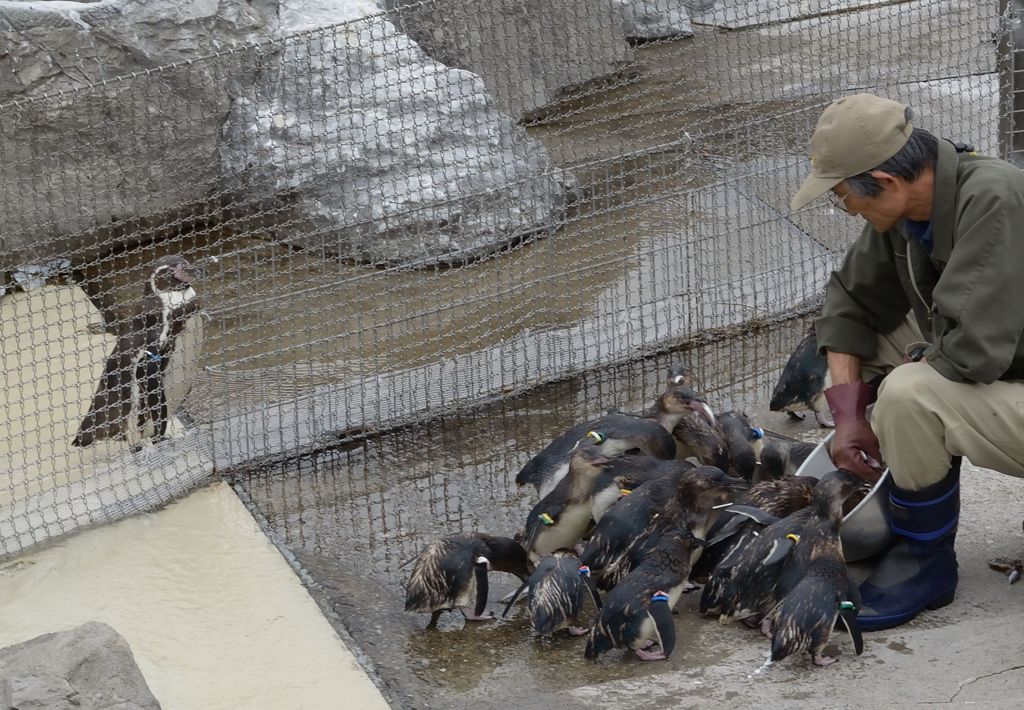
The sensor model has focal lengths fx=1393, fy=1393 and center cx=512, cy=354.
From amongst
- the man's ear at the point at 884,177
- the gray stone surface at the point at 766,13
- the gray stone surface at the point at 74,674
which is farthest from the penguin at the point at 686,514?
the gray stone surface at the point at 766,13

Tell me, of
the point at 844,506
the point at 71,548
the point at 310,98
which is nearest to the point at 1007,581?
the point at 844,506

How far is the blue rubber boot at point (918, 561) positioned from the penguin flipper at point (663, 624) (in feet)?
1.88

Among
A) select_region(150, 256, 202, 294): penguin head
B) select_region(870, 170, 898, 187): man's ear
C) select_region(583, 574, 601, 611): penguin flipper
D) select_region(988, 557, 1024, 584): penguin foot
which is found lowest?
select_region(988, 557, 1024, 584): penguin foot

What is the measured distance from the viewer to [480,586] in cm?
441

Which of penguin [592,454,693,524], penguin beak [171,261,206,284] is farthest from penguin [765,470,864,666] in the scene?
penguin beak [171,261,206,284]

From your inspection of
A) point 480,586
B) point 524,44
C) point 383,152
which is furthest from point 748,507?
point 524,44

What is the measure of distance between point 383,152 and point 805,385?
3234mm

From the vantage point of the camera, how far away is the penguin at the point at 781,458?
500 centimetres

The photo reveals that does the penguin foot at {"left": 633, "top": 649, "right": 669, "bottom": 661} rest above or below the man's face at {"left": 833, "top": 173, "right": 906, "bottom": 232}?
below

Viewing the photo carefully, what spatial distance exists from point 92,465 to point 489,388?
5.69 feet

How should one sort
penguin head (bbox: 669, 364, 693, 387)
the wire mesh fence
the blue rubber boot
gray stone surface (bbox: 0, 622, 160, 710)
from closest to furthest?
gray stone surface (bbox: 0, 622, 160, 710), the blue rubber boot, penguin head (bbox: 669, 364, 693, 387), the wire mesh fence

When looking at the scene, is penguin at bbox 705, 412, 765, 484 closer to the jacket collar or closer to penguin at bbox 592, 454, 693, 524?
penguin at bbox 592, 454, 693, 524

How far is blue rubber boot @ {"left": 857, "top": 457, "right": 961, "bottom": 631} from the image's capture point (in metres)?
4.12

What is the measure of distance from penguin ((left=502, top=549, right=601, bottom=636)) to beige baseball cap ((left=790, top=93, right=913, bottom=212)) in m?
1.31
